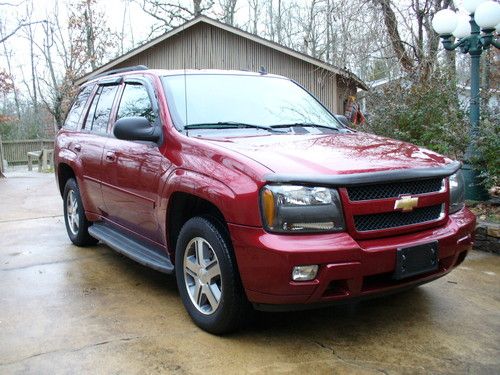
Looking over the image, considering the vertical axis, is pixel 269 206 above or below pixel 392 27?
below

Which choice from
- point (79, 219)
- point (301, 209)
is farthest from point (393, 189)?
point (79, 219)

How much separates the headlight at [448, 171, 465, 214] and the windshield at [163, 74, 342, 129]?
1.19m

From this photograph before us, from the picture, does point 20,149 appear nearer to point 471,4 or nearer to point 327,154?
point 471,4

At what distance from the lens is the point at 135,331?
353cm

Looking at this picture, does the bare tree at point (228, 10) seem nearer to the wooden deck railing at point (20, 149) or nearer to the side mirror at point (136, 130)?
the wooden deck railing at point (20, 149)

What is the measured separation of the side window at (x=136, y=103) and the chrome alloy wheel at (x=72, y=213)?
5.00 feet

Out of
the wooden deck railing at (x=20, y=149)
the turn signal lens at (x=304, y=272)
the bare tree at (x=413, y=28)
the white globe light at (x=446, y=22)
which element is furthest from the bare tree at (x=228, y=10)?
the turn signal lens at (x=304, y=272)

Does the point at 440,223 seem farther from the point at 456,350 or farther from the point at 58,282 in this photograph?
the point at 58,282

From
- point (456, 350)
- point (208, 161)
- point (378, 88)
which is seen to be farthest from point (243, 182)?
point (378, 88)

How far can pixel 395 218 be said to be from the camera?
3156 mm

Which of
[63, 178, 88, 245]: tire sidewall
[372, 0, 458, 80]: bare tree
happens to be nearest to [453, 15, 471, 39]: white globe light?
[372, 0, 458, 80]: bare tree

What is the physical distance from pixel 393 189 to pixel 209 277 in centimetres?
129

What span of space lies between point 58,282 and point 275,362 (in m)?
2.46

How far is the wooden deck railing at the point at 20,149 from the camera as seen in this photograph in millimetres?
28609
